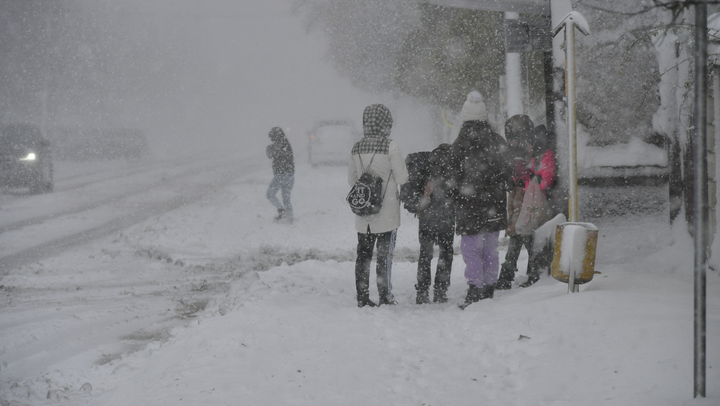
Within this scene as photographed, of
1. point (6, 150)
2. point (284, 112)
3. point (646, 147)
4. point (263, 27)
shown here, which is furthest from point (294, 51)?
point (646, 147)

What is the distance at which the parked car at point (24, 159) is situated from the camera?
1491cm

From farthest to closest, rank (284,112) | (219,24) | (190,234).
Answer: (284,112)
(219,24)
(190,234)

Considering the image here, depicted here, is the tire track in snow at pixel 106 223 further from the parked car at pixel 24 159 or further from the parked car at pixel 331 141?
the parked car at pixel 331 141

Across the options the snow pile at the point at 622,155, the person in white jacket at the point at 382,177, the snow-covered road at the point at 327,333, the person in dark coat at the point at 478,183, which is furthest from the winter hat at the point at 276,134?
the person in dark coat at the point at 478,183

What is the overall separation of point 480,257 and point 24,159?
547 inches

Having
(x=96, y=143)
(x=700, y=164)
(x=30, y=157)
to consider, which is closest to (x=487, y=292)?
(x=700, y=164)

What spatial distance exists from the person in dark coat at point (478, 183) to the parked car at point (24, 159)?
13333mm

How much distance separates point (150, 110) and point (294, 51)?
154 ft

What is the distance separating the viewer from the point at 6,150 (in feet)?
48.9

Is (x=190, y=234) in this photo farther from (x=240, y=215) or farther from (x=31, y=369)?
(x=31, y=369)

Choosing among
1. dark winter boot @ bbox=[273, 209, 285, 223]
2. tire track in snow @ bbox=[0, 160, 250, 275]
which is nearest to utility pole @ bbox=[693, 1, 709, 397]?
tire track in snow @ bbox=[0, 160, 250, 275]

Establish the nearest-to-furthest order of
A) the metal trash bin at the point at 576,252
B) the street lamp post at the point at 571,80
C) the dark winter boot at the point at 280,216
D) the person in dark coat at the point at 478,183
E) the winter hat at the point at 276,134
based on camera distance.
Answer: the metal trash bin at the point at 576,252 < the street lamp post at the point at 571,80 < the person in dark coat at the point at 478,183 < the winter hat at the point at 276,134 < the dark winter boot at the point at 280,216

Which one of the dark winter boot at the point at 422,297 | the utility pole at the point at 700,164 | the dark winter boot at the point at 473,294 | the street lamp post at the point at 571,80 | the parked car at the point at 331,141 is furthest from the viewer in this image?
the parked car at the point at 331,141

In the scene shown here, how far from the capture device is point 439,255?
5406 mm
